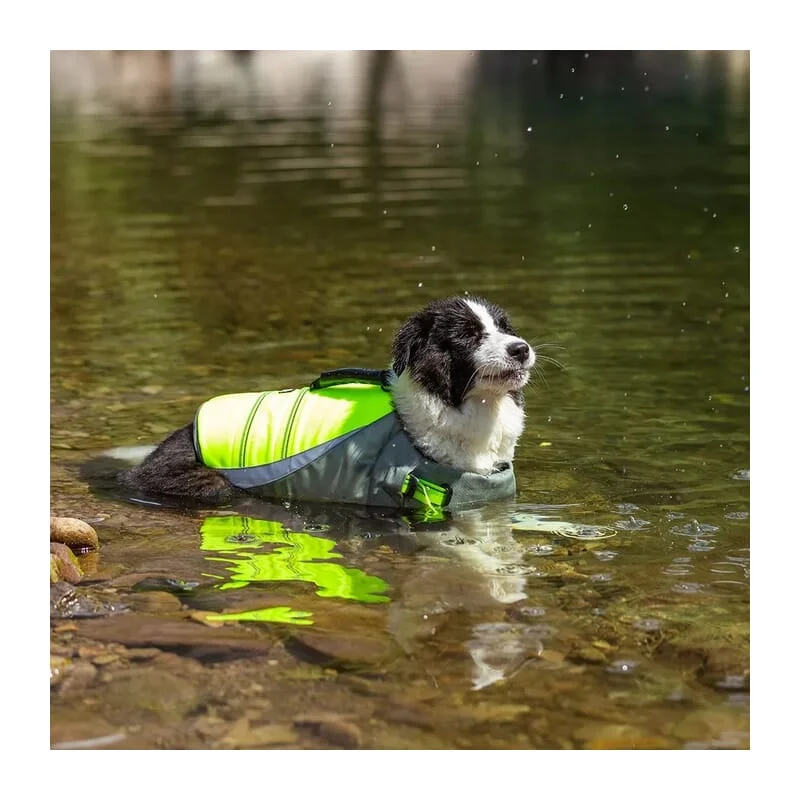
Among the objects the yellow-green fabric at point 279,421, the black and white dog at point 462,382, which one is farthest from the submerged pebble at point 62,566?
the black and white dog at point 462,382

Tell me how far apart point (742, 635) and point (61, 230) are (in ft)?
46.0

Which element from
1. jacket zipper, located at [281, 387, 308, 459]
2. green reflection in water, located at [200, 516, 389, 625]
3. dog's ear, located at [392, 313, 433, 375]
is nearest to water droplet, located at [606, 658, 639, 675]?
green reflection in water, located at [200, 516, 389, 625]

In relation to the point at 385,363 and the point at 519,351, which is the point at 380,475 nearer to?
the point at 519,351

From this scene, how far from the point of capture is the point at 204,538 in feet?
22.8

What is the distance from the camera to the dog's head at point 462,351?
7.01 m

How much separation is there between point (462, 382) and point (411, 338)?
410 millimetres

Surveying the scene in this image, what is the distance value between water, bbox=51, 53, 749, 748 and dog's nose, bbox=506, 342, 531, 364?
96 cm

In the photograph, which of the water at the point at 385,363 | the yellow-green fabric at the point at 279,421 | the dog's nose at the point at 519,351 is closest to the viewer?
the water at the point at 385,363

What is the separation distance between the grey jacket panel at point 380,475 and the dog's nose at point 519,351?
0.79 m

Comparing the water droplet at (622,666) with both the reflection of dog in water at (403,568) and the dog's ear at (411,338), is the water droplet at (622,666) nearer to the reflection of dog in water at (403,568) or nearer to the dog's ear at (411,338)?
the reflection of dog in water at (403,568)

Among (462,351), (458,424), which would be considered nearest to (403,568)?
(458,424)

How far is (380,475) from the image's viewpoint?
7328 mm

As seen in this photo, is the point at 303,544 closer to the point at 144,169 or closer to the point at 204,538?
the point at 204,538

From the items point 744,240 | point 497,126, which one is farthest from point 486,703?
point 497,126
